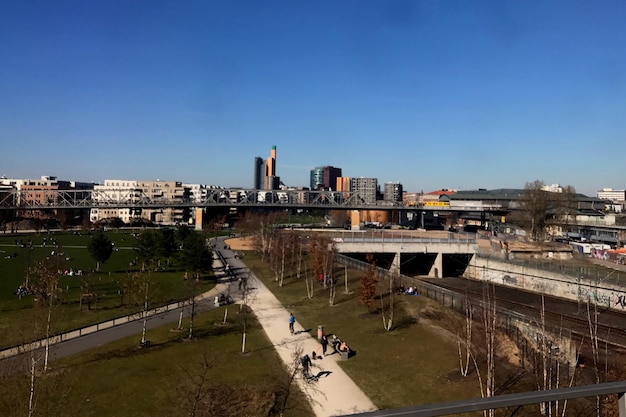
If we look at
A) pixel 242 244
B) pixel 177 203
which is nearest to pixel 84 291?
pixel 242 244

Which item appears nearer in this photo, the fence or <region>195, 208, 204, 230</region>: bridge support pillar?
the fence

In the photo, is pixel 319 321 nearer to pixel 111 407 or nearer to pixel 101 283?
pixel 111 407

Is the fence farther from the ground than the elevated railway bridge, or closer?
closer

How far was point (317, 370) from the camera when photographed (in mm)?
18188

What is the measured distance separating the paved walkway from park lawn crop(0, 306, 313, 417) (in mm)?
574

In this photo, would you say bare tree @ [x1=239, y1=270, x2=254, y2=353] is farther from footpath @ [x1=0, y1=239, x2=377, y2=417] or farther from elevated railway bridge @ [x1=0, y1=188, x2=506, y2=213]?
elevated railway bridge @ [x1=0, y1=188, x2=506, y2=213]

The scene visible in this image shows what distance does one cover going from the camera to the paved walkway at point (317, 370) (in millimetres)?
14886

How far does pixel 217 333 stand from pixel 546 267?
31.2 m

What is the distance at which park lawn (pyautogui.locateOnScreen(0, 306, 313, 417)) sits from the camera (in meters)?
14.2

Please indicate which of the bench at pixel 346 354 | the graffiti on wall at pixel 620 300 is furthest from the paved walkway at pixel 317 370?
the graffiti on wall at pixel 620 300

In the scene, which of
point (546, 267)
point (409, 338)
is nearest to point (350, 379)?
point (409, 338)

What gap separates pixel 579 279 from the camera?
113 ft

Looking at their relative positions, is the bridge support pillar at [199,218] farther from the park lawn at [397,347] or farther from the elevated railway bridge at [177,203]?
the park lawn at [397,347]

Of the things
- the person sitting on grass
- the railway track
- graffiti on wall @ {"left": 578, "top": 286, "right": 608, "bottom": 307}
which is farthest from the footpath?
graffiti on wall @ {"left": 578, "top": 286, "right": 608, "bottom": 307}
